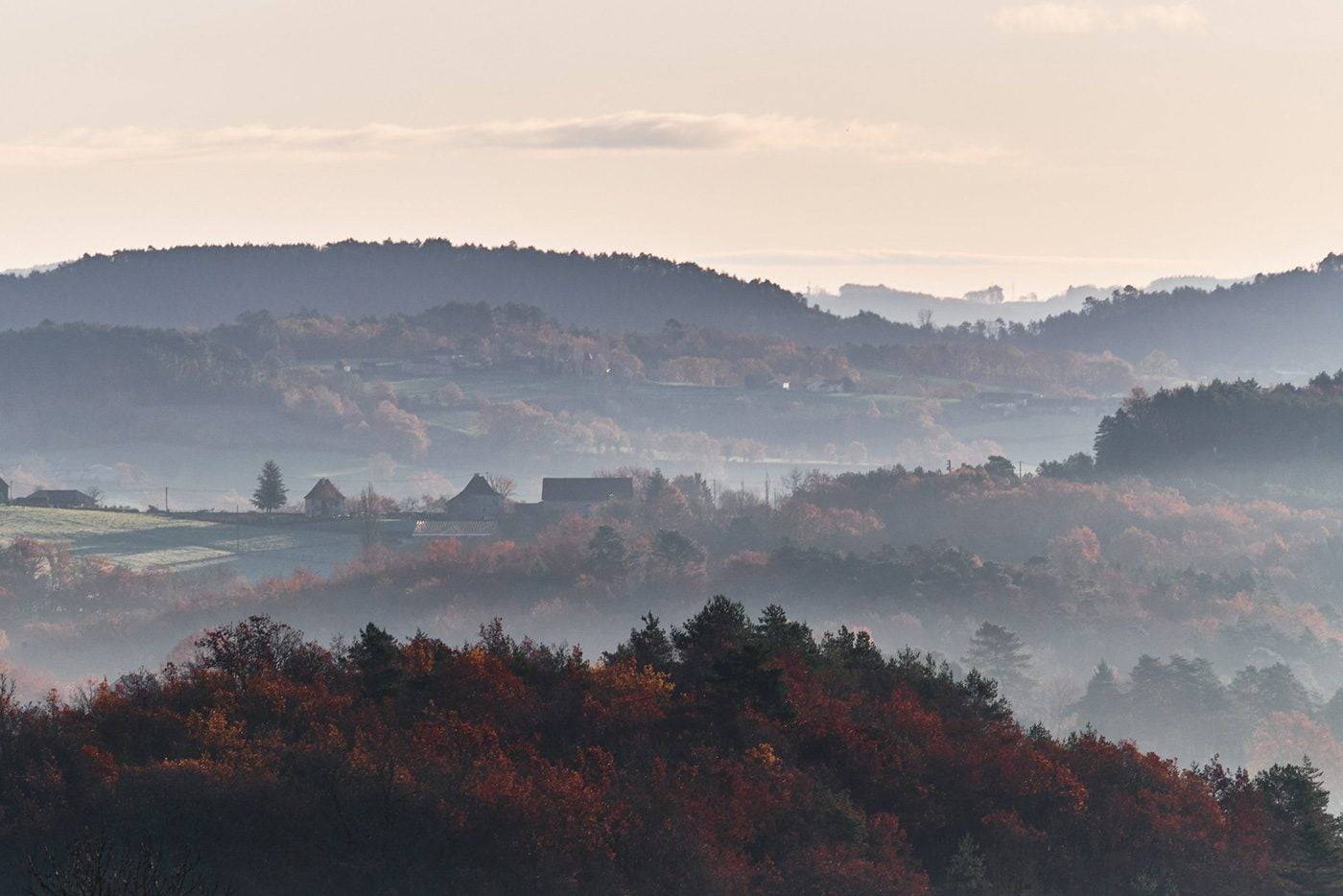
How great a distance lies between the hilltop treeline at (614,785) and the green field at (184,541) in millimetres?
110514

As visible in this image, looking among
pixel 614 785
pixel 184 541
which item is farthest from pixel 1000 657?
pixel 614 785

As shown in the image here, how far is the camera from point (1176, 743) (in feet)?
394

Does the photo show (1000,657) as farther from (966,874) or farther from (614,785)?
(614,785)

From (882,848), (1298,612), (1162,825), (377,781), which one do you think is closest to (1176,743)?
(1298,612)

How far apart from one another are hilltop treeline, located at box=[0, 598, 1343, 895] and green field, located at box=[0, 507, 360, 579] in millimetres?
110514

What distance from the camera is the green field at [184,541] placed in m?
172

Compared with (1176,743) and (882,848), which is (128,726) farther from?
(1176,743)

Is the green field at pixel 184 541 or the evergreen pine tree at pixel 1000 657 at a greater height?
the green field at pixel 184 541

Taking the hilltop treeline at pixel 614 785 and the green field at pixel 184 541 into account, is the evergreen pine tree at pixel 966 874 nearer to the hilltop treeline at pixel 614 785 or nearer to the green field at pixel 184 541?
the hilltop treeline at pixel 614 785

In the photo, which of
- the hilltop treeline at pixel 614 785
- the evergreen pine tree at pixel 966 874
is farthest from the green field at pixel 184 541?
the evergreen pine tree at pixel 966 874

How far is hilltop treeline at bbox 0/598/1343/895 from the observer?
48.9m

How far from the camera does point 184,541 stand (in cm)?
17825

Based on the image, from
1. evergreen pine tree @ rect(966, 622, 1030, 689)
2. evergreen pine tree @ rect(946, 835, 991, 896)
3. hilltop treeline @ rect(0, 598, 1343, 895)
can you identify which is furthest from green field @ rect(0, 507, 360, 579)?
evergreen pine tree @ rect(946, 835, 991, 896)

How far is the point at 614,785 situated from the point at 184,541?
430 ft
